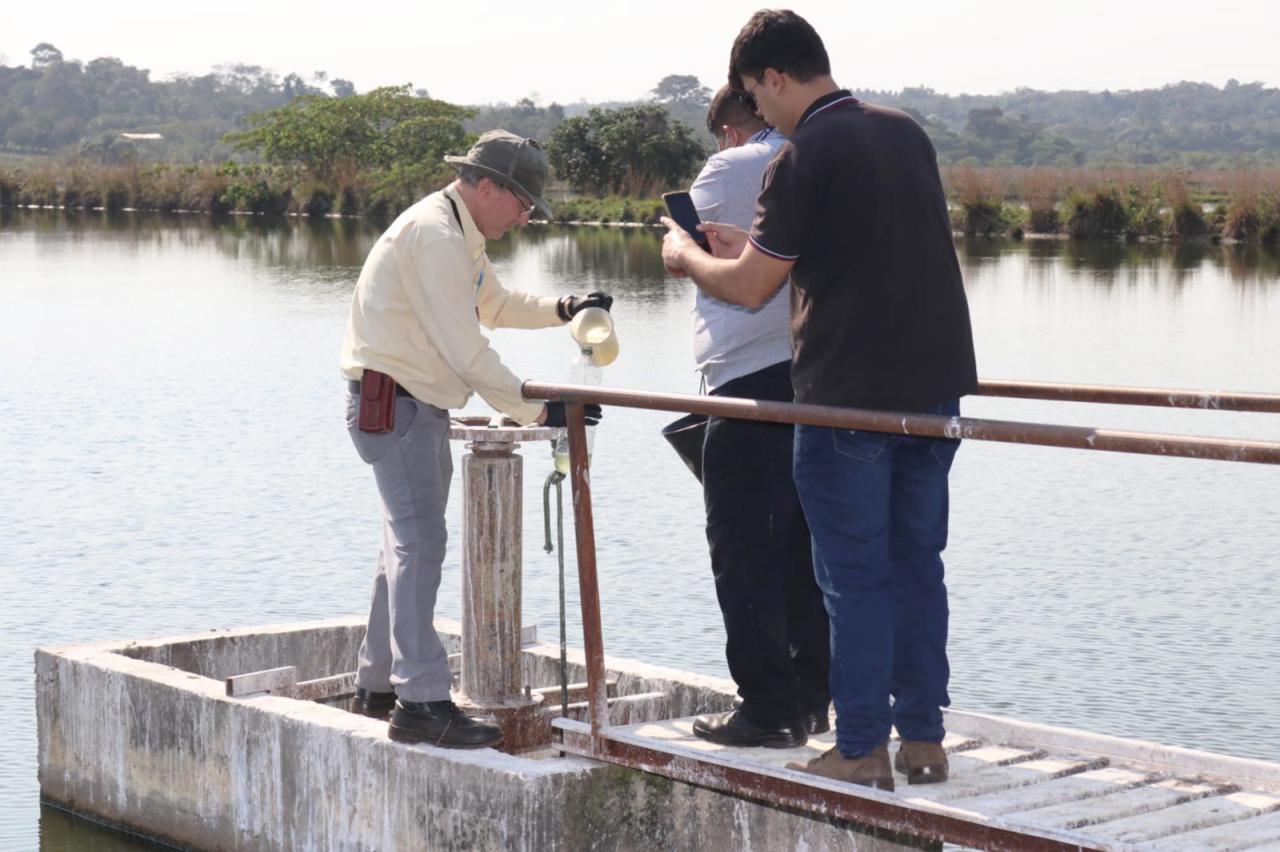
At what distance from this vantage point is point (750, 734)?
206 inches

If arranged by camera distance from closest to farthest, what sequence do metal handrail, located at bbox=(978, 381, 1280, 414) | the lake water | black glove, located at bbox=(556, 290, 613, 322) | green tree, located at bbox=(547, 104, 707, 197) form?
metal handrail, located at bbox=(978, 381, 1280, 414), black glove, located at bbox=(556, 290, 613, 322), the lake water, green tree, located at bbox=(547, 104, 707, 197)

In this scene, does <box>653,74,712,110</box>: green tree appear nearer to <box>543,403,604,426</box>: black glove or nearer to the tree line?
the tree line

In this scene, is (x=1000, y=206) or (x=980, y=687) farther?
(x=1000, y=206)

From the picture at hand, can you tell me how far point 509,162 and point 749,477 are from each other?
3.48 ft

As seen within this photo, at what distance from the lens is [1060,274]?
3378 cm

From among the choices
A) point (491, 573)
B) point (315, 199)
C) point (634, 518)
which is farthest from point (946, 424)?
point (315, 199)

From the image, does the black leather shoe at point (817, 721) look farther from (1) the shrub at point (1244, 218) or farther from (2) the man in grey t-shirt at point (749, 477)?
(1) the shrub at point (1244, 218)

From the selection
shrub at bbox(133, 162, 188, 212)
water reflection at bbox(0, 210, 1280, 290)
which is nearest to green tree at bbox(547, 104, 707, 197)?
water reflection at bbox(0, 210, 1280, 290)

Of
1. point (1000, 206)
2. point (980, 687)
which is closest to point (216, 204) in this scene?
point (1000, 206)

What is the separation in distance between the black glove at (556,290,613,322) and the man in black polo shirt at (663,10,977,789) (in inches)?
37.2

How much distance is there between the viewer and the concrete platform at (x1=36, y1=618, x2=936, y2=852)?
534cm

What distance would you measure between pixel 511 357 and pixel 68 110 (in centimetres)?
17615

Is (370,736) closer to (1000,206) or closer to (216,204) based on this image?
(1000,206)

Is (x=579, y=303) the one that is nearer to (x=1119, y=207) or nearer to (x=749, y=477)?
(x=749, y=477)
